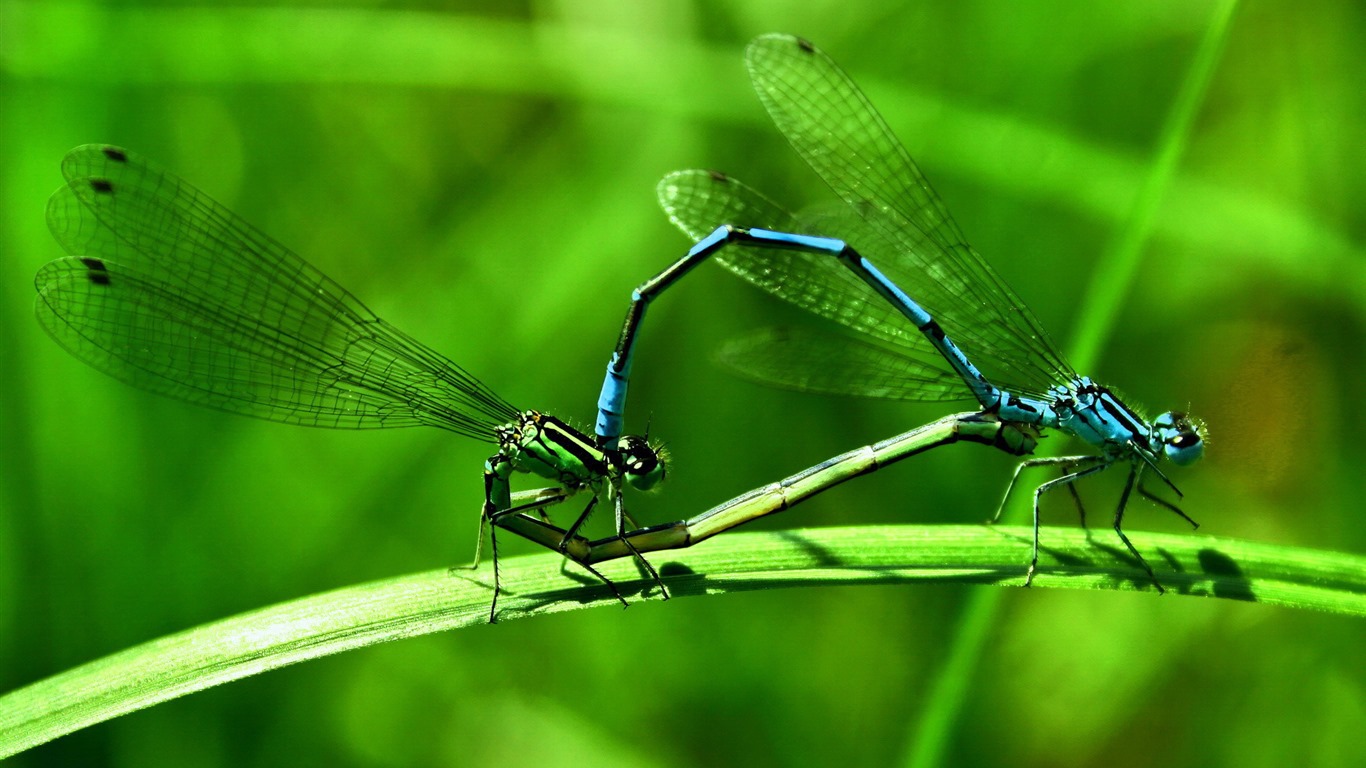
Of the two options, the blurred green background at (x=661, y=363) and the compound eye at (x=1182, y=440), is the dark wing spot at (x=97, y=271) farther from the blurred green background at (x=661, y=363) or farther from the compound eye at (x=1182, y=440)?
the compound eye at (x=1182, y=440)

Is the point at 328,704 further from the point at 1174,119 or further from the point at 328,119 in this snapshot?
the point at 1174,119

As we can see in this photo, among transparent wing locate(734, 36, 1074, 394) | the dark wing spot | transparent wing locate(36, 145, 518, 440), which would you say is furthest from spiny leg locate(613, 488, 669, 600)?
the dark wing spot

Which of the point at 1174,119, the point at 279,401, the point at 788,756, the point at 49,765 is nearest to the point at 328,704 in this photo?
the point at 49,765

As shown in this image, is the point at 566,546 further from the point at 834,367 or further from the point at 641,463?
the point at 834,367

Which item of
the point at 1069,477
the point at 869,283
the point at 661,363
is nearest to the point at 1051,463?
the point at 1069,477

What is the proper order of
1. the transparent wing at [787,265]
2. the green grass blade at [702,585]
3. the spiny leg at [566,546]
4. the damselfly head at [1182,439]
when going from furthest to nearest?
1. the transparent wing at [787,265]
2. the damselfly head at [1182,439]
3. the spiny leg at [566,546]
4. the green grass blade at [702,585]

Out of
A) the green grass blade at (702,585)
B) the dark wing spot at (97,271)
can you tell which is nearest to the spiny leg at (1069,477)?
the green grass blade at (702,585)

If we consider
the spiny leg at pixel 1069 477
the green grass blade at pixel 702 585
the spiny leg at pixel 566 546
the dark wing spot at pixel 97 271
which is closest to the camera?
the green grass blade at pixel 702 585
